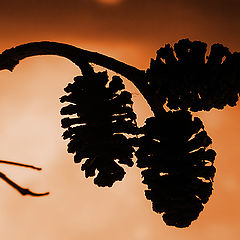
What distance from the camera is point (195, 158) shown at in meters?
0.54

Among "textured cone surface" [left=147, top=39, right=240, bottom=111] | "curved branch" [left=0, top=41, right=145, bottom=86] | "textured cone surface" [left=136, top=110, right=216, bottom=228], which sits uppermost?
"curved branch" [left=0, top=41, right=145, bottom=86]

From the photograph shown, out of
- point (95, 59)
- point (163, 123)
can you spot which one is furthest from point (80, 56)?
point (163, 123)

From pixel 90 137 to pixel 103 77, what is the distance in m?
0.10

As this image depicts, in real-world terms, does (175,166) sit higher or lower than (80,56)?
lower

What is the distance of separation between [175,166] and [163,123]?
65 millimetres

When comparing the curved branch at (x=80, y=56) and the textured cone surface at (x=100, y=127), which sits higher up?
the curved branch at (x=80, y=56)

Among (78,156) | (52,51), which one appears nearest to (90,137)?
(78,156)

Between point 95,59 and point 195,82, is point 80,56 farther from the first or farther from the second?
point 195,82

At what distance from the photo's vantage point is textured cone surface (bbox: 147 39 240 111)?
54 cm

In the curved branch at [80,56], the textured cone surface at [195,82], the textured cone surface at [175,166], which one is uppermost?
the curved branch at [80,56]

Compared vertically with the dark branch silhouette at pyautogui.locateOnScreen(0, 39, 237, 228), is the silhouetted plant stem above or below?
above

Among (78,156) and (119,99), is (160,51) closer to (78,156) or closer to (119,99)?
(119,99)

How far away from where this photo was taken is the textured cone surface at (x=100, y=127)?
1.80 ft

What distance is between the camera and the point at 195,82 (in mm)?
542
